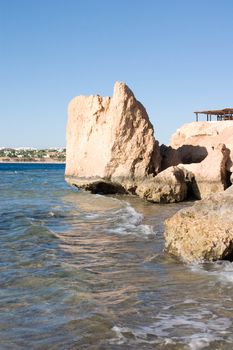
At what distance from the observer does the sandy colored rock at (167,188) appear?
21797mm

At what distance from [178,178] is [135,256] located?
12124 mm

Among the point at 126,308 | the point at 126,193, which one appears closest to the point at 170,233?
the point at 126,308

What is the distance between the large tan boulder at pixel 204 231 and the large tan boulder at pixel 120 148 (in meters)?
15.2

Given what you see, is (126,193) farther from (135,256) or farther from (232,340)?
(232,340)

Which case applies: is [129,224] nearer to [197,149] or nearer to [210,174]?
[210,174]

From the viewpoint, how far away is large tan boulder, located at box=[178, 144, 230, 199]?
22.2 meters

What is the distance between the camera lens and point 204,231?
30.0ft

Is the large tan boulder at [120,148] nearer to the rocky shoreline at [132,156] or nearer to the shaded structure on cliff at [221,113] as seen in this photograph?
the rocky shoreline at [132,156]

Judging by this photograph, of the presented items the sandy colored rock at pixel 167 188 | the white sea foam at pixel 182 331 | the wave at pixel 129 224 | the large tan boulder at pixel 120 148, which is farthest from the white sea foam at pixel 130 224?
the white sea foam at pixel 182 331

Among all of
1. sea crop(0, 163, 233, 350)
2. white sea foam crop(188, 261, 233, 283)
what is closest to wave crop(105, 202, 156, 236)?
sea crop(0, 163, 233, 350)

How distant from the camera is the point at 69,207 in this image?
69.2 feet

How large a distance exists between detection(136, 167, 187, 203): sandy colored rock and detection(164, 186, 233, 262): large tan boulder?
11.7m

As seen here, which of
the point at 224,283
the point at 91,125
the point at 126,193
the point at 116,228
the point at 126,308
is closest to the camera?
the point at 126,308

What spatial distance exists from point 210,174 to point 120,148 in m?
5.33
